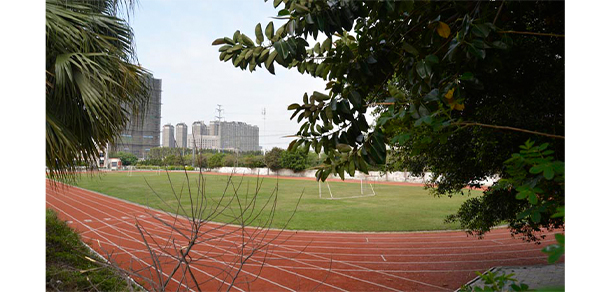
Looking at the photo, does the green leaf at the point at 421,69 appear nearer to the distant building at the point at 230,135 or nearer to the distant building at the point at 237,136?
the distant building at the point at 230,135

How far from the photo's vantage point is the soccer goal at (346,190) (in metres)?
5.93

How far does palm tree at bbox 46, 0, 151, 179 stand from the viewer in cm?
133

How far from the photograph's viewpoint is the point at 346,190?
6.49m

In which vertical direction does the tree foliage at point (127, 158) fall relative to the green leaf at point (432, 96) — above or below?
below

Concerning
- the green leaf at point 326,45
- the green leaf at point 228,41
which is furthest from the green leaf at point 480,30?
the green leaf at point 228,41

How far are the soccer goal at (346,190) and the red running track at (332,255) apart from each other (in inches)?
88.4

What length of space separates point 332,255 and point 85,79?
2158mm

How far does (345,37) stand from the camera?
1074mm

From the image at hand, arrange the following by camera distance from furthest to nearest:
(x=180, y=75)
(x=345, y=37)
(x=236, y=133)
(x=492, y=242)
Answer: (x=492, y=242) < (x=236, y=133) < (x=180, y=75) < (x=345, y=37)

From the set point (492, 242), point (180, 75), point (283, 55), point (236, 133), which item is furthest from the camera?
point (492, 242)

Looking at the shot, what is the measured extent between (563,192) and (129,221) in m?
3.63

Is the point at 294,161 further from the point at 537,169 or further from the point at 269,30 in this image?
the point at 537,169
